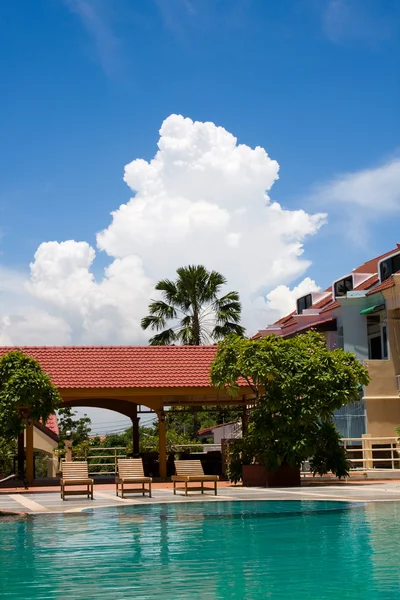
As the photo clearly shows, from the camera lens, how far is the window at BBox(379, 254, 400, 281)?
3281cm

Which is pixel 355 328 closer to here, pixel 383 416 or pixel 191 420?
pixel 383 416

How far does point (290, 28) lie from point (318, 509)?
973cm

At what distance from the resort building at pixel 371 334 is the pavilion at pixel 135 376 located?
5.36 m

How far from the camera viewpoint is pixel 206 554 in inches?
402

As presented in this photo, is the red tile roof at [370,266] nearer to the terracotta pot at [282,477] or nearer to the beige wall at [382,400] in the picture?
the beige wall at [382,400]

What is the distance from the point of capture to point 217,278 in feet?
134

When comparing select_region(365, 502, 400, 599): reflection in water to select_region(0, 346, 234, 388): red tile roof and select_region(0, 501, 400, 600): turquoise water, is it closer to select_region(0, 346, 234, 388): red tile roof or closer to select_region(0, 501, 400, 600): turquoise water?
select_region(0, 501, 400, 600): turquoise water

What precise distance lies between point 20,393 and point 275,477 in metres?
7.26

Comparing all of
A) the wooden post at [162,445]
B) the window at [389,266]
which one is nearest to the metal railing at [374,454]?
the wooden post at [162,445]

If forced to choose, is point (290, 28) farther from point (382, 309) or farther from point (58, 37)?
point (382, 309)

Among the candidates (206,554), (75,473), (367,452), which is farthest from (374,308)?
(206,554)

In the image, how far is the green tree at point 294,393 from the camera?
70.3ft

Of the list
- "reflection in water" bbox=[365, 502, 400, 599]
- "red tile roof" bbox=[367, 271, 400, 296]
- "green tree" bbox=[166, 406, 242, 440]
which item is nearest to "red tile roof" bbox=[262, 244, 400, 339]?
"red tile roof" bbox=[367, 271, 400, 296]

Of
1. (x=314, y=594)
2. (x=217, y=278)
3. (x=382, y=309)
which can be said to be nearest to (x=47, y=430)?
(x=217, y=278)
